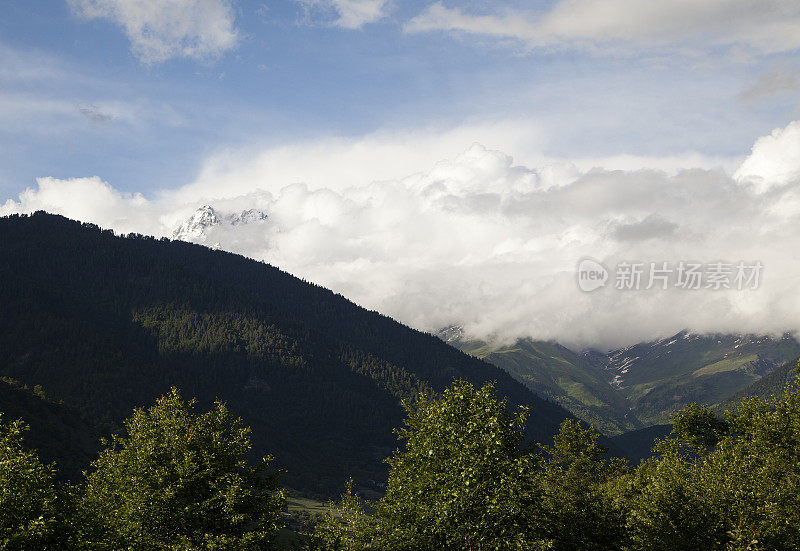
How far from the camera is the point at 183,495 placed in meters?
42.0

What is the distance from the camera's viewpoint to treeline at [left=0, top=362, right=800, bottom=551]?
3862cm

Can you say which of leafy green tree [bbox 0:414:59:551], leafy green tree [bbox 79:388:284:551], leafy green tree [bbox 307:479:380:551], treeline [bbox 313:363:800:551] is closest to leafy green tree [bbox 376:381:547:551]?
treeline [bbox 313:363:800:551]

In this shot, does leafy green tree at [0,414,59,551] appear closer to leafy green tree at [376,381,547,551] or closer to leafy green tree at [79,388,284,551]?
leafy green tree at [79,388,284,551]

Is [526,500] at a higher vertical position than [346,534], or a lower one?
higher

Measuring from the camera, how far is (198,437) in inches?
1740

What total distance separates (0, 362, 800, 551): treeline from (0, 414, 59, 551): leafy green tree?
0.26ft

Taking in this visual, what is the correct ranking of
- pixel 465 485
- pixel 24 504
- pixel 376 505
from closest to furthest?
pixel 24 504
pixel 465 485
pixel 376 505

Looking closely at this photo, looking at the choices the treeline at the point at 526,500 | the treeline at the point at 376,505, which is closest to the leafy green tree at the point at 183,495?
the treeline at the point at 376,505

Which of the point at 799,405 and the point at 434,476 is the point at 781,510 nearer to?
the point at 799,405

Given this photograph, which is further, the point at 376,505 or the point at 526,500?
the point at 376,505

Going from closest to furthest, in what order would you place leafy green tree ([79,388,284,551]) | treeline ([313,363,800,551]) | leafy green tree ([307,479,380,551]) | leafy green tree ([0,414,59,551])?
leafy green tree ([0,414,59,551]) → treeline ([313,363,800,551]) → leafy green tree ([79,388,284,551]) → leafy green tree ([307,479,380,551])

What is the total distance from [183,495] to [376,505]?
16935mm

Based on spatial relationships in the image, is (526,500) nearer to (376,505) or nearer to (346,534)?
(346,534)

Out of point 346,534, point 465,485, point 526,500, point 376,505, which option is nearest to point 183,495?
point 346,534
